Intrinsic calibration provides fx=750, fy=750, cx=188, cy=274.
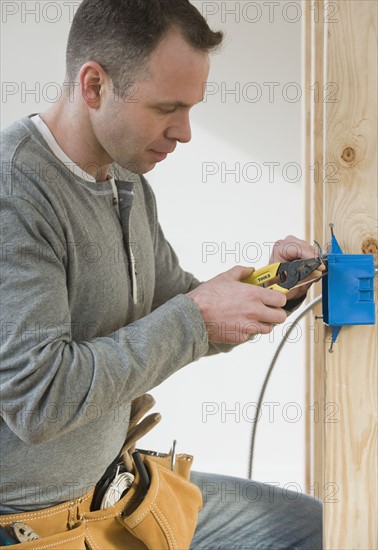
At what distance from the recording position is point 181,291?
1431mm

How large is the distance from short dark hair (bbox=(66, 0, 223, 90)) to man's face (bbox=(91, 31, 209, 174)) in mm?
14

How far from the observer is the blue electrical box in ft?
3.40

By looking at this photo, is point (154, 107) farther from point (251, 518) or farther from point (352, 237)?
point (251, 518)

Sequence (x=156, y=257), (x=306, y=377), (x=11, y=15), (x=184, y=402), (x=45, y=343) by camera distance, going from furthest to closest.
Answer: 1. (x=184, y=402)
2. (x=11, y=15)
3. (x=306, y=377)
4. (x=156, y=257)
5. (x=45, y=343)

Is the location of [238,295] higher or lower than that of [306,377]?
higher

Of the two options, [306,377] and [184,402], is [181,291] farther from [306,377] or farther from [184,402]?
[184,402]

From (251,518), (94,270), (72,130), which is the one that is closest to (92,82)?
(72,130)

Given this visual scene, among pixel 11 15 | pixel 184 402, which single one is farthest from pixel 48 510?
pixel 11 15

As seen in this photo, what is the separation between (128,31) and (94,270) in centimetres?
34

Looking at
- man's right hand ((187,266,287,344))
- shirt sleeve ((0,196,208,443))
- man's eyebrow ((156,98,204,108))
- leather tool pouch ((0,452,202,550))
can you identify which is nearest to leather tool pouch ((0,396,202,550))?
leather tool pouch ((0,452,202,550))

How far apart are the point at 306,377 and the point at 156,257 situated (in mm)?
519

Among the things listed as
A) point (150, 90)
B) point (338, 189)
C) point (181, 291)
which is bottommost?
point (181, 291)

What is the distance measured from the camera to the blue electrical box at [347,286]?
104 cm

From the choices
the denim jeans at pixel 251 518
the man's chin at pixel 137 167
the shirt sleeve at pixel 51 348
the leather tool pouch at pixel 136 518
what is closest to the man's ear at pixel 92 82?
the man's chin at pixel 137 167
